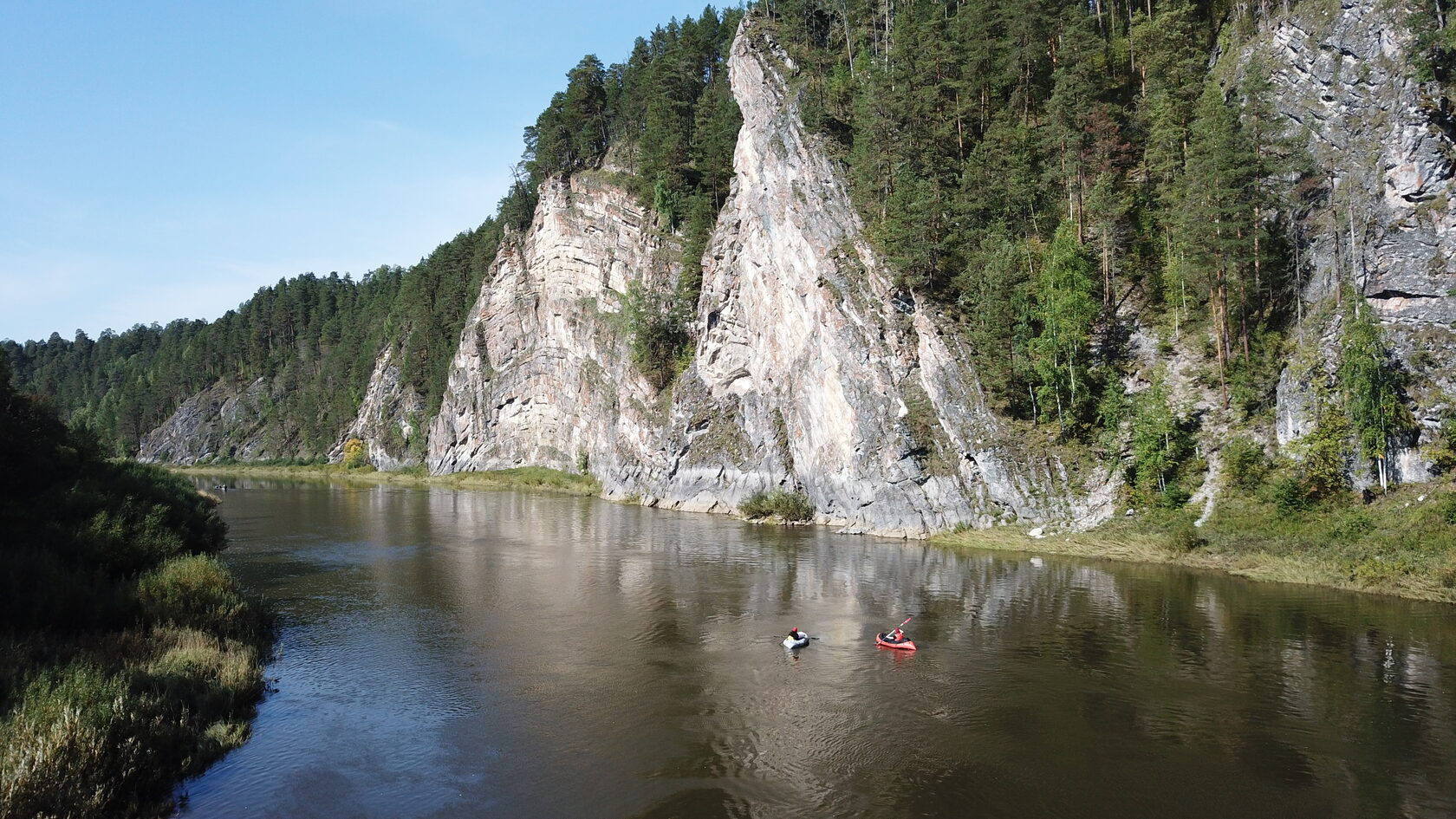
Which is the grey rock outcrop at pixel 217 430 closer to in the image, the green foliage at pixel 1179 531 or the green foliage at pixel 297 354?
the green foliage at pixel 297 354

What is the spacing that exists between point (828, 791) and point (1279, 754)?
890 centimetres

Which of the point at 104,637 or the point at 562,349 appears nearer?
the point at 104,637

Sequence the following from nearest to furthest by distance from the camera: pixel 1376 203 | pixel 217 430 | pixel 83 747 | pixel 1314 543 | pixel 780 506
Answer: pixel 83 747 → pixel 1314 543 → pixel 1376 203 → pixel 780 506 → pixel 217 430

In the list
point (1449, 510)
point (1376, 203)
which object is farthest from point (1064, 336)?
point (1449, 510)

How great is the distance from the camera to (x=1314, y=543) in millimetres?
29828

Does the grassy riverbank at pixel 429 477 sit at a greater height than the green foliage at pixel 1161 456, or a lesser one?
lesser

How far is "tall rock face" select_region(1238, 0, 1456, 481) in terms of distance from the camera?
30625 mm

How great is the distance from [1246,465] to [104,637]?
131 feet

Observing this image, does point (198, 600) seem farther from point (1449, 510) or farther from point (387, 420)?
point (387, 420)

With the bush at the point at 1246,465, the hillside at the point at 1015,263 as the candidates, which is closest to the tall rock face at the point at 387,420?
the hillside at the point at 1015,263

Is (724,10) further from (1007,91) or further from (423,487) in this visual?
(423,487)

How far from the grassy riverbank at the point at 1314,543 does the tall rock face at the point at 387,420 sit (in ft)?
304

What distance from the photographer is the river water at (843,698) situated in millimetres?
13383

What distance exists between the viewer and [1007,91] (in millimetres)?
52938
